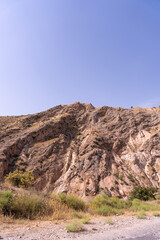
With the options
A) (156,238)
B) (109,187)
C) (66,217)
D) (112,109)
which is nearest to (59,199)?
(66,217)

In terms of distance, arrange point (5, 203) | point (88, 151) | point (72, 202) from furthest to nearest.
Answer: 1. point (88, 151)
2. point (72, 202)
3. point (5, 203)

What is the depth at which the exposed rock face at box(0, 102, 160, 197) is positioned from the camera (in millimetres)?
27094

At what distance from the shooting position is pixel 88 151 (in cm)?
3297

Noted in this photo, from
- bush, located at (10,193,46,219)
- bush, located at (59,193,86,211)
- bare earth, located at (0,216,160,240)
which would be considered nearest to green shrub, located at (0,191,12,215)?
bush, located at (10,193,46,219)

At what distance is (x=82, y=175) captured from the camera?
27859 millimetres

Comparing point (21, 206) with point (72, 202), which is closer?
point (21, 206)

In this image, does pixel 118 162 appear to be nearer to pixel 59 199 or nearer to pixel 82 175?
pixel 82 175

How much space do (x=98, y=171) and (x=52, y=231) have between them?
24716 mm

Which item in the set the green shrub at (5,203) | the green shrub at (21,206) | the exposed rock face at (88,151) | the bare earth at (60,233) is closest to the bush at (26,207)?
the green shrub at (21,206)

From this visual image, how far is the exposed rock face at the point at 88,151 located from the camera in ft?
88.9

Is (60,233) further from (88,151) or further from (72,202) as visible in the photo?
(88,151)

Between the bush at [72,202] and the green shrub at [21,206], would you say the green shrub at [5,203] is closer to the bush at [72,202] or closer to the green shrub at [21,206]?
the green shrub at [21,206]

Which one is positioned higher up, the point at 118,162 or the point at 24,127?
the point at 24,127

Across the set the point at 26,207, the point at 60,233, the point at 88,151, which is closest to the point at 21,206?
the point at 26,207
